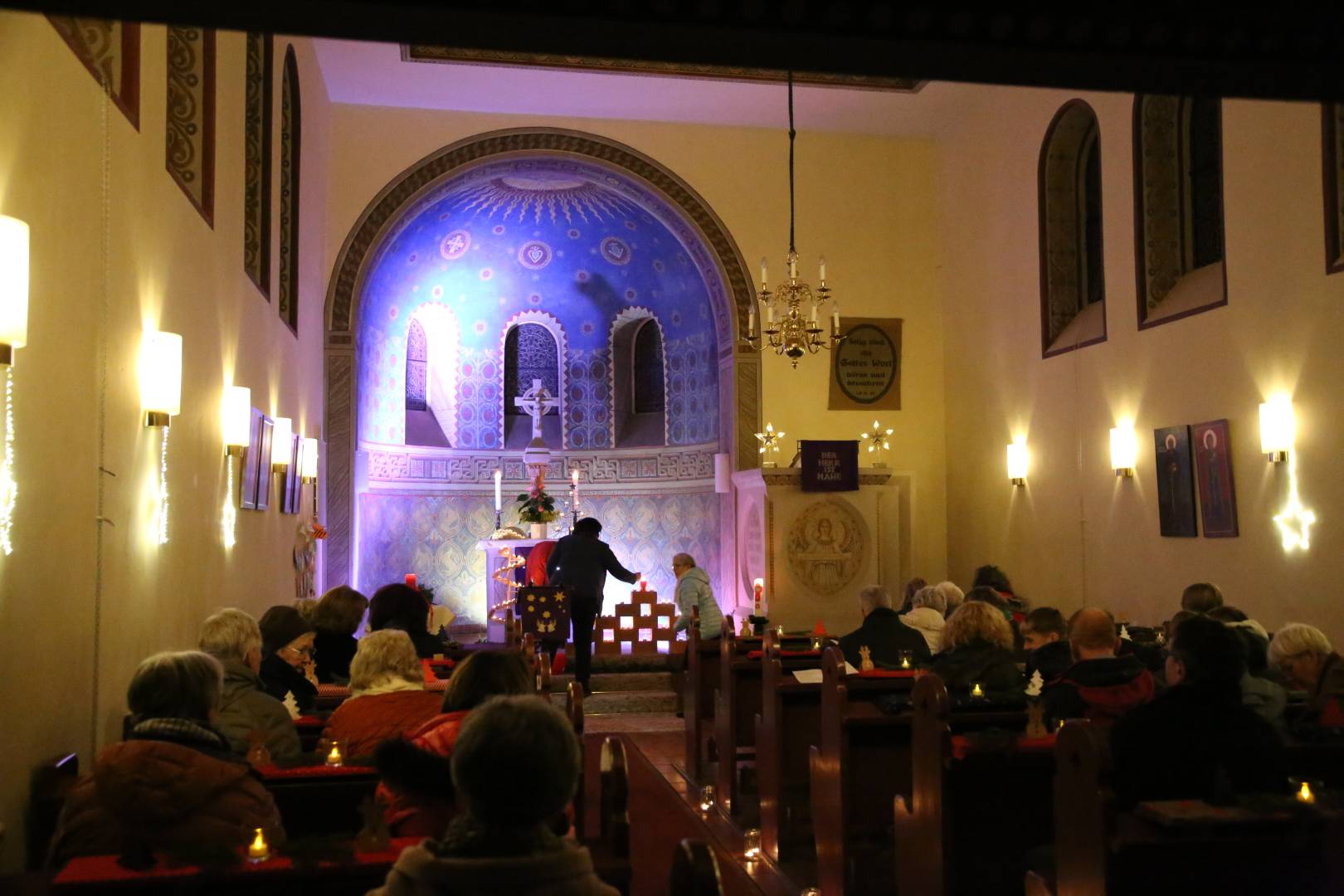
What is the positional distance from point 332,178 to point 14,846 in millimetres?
10676

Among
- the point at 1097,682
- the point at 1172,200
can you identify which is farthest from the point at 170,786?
the point at 1172,200

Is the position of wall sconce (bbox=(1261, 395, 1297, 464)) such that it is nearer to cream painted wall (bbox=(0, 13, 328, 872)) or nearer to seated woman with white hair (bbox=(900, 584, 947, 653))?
seated woman with white hair (bbox=(900, 584, 947, 653))

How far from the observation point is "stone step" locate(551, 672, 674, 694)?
11883 millimetres

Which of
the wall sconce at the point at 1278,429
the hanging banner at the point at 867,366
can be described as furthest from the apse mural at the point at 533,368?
the wall sconce at the point at 1278,429

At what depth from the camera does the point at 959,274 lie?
1397 centimetres

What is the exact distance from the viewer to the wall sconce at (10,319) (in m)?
3.33

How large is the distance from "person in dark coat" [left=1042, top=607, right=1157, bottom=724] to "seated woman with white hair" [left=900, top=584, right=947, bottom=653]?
3.11 m

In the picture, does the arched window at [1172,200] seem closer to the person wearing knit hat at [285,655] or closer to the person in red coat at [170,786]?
the person wearing knit hat at [285,655]

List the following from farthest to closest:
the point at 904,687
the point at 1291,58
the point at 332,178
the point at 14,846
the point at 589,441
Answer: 1. the point at 589,441
2. the point at 332,178
3. the point at 904,687
4. the point at 14,846
5. the point at 1291,58

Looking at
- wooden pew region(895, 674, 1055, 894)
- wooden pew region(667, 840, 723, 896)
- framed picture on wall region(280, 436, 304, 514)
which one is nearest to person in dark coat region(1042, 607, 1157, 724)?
wooden pew region(895, 674, 1055, 894)

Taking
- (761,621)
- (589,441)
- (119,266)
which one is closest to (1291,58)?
(119,266)

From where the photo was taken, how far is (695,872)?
175 centimetres

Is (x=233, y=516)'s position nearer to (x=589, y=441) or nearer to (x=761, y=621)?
(x=761, y=621)

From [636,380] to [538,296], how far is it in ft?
5.96
